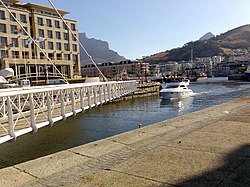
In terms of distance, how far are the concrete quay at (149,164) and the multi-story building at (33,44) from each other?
142 feet

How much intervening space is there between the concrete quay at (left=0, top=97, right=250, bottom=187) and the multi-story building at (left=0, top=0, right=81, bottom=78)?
43220 millimetres

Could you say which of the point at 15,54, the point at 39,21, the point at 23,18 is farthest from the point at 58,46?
the point at 15,54

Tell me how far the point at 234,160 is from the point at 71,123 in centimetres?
2062

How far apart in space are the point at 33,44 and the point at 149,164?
61348 millimetres

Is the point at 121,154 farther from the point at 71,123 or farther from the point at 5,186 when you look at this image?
the point at 71,123

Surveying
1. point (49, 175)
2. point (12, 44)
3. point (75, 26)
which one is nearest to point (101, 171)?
point (49, 175)

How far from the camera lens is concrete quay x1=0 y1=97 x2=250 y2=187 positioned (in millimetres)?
5695

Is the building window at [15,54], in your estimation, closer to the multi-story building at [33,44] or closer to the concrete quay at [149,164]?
the multi-story building at [33,44]

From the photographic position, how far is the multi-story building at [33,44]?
177ft

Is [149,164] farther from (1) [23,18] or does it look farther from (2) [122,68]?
(2) [122,68]

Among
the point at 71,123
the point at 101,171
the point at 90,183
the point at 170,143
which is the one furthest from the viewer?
the point at 71,123

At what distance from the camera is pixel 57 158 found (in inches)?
304

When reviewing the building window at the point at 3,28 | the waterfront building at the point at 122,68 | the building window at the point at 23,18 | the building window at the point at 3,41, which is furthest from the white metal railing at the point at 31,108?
the waterfront building at the point at 122,68

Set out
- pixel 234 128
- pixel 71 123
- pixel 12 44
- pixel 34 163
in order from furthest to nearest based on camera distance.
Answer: pixel 12 44 < pixel 71 123 < pixel 234 128 < pixel 34 163
